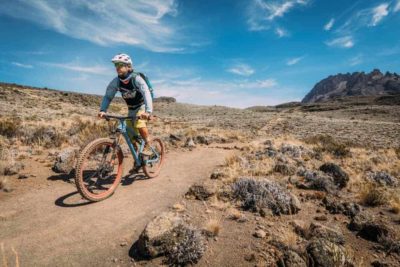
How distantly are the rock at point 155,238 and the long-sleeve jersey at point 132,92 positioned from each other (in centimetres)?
291

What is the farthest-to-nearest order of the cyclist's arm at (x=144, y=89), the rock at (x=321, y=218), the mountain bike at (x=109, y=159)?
the cyclist's arm at (x=144, y=89)
the mountain bike at (x=109, y=159)
the rock at (x=321, y=218)

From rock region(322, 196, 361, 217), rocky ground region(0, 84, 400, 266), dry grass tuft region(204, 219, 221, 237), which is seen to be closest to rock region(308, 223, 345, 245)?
rocky ground region(0, 84, 400, 266)

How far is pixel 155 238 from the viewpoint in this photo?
12.0ft

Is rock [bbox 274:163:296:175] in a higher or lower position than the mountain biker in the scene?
lower

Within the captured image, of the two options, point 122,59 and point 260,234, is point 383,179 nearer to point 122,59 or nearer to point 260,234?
point 260,234

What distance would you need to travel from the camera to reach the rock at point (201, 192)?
19.2 feet

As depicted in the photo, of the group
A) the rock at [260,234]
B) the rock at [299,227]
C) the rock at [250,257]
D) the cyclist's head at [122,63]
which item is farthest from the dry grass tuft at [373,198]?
the cyclist's head at [122,63]

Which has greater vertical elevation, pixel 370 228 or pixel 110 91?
pixel 110 91

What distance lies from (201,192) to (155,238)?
2.34 meters

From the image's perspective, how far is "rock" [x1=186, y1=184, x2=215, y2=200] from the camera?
5852mm

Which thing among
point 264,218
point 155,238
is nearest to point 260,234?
point 264,218

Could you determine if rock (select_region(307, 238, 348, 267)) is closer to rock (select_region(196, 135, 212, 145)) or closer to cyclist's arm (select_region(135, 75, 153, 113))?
cyclist's arm (select_region(135, 75, 153, 113))

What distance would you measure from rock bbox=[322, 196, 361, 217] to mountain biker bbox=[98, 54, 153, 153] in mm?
4498

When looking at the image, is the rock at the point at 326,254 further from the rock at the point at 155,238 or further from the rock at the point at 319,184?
the rock at the point at 319,184
